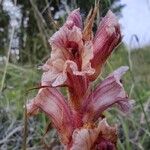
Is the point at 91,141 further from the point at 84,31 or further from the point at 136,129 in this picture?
the point at 136,129

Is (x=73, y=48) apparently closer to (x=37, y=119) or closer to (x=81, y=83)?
(x=81, y=83)

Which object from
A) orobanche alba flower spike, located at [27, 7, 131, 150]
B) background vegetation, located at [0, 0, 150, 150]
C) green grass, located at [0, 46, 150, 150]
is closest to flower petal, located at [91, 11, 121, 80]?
orobanche alba flower spike, located at [27, 7, 131, 150]

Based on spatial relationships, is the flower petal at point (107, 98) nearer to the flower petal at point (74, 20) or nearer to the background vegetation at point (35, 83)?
the flower petal at point (74, 20)

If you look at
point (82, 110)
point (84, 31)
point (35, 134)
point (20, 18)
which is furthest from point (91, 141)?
point (20, 18)

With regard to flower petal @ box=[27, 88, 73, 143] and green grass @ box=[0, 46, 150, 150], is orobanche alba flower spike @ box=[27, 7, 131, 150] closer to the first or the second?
flower petal @ box=[27, 88, 73, 143]

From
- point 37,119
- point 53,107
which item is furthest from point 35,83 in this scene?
point 53,107

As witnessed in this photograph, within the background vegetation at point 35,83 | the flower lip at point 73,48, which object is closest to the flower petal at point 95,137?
the flower lip at point 73,48
